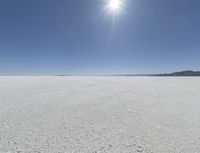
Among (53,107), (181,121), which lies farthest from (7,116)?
(181,121)

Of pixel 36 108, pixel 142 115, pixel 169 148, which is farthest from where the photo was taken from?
pixel 36 108

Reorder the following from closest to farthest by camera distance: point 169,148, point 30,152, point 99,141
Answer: point 30,152 → point 169,148 → point 99,141

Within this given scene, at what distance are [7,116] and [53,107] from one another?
4.20 feet

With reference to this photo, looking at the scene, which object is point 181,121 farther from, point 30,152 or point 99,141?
point 30,152

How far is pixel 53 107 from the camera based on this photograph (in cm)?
459

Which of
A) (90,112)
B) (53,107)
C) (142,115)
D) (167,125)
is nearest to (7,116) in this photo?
(53,107)

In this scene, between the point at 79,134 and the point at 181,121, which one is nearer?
the point at 79,134

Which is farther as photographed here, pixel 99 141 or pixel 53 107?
pixel 53 107

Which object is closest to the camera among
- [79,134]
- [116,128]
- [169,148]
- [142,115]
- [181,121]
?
[169,148]

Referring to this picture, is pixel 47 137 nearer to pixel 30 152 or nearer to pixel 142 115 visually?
pixel 30 152

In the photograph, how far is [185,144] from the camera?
250cm

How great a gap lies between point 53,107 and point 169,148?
351cm

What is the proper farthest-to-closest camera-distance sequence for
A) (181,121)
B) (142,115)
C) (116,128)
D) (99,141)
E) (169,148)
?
(142,115) < (181,121) < (116,128) < (99,141) < (169,148)

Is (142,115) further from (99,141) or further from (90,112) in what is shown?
(99,141)
